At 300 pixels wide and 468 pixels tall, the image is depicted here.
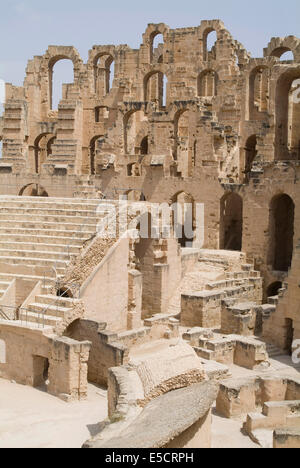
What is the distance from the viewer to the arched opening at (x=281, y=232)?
2441 cm

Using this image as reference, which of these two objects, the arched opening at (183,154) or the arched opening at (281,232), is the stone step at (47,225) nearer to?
the arched opening at (281,232)

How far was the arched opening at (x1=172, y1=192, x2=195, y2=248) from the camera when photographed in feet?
90.4

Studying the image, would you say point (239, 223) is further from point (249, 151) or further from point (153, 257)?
point (153, 257)

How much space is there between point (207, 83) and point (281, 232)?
1297 centimetres

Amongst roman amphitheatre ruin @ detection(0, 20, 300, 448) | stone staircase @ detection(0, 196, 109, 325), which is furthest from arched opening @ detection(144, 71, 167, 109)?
stone staircase @ detection(0, 196, 109, 325)

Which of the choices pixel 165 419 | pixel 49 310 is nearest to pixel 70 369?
pixel 49 310

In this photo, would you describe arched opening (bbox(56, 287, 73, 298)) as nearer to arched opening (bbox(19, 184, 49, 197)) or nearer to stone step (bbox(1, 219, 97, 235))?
stone step (bbox(1, 219, 97, 235))

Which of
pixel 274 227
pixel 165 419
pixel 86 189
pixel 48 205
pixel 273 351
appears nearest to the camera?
pixel 165 419

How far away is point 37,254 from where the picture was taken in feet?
61.0

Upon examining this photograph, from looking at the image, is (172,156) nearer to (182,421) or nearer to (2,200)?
(2,200)

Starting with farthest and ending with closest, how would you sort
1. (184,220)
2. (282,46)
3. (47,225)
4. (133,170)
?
(282,46) → (133,170) → (184,220) → (47,225)

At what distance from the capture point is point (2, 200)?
72.6ft

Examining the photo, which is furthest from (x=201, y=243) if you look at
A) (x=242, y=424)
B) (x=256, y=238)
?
(x=242, y=424)
